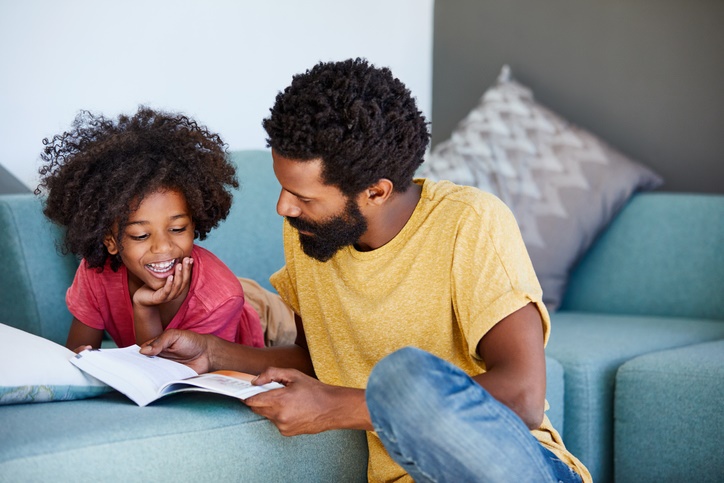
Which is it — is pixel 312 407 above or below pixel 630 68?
below

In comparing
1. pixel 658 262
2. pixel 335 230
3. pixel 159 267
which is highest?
pixel 335 230

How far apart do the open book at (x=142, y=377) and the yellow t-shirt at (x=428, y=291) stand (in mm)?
211

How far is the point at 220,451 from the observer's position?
131 cm

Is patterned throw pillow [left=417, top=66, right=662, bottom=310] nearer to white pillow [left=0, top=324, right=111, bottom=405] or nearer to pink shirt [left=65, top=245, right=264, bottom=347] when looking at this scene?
pink shirt [left=65, top=245, right=264, bottom=347]

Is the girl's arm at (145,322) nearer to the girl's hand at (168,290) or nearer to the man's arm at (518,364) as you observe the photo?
the girl's hand at (168,290)

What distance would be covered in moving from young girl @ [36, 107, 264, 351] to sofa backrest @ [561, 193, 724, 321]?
135 centimetres

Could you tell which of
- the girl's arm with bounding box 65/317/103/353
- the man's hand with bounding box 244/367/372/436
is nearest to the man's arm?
the man's hand with bounding box 244/367/372/436

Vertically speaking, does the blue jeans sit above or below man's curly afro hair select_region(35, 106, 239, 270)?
below

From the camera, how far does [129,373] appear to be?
1.37 metres

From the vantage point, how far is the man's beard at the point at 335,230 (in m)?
1.45

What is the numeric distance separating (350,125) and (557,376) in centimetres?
96

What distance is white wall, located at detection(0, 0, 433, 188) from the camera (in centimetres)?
230

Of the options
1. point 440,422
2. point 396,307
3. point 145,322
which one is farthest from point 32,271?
point 440,422

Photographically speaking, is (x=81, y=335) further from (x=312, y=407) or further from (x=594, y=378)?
(x=594, y=378)
